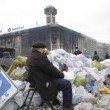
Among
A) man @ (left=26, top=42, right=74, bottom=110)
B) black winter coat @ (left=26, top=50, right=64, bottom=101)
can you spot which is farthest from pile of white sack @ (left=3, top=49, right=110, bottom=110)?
black winter coat @ (left=26, top=50, right=64, bottom=101)

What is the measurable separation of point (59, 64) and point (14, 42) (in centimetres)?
4403

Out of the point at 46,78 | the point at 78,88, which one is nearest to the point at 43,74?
the point at 46,78

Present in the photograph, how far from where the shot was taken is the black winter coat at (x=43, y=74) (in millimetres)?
5055

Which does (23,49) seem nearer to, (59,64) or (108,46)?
(108,46)

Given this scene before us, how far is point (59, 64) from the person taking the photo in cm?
705

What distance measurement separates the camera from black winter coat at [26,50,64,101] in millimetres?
5055

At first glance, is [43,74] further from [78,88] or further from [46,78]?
[78,88]

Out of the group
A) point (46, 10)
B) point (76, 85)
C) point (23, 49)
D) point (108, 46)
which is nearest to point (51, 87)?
point (76, 85)

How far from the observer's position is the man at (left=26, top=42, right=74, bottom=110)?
16.6 feet

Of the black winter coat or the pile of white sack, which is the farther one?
the pile of white sack

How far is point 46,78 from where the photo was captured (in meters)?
5.11

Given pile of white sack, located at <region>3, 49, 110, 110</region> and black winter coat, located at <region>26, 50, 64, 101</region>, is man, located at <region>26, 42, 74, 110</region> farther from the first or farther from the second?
pile of white sack, located at <region>3, 49, 110, 110</region>

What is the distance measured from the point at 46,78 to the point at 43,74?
89 mm

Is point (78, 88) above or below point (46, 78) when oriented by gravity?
below
